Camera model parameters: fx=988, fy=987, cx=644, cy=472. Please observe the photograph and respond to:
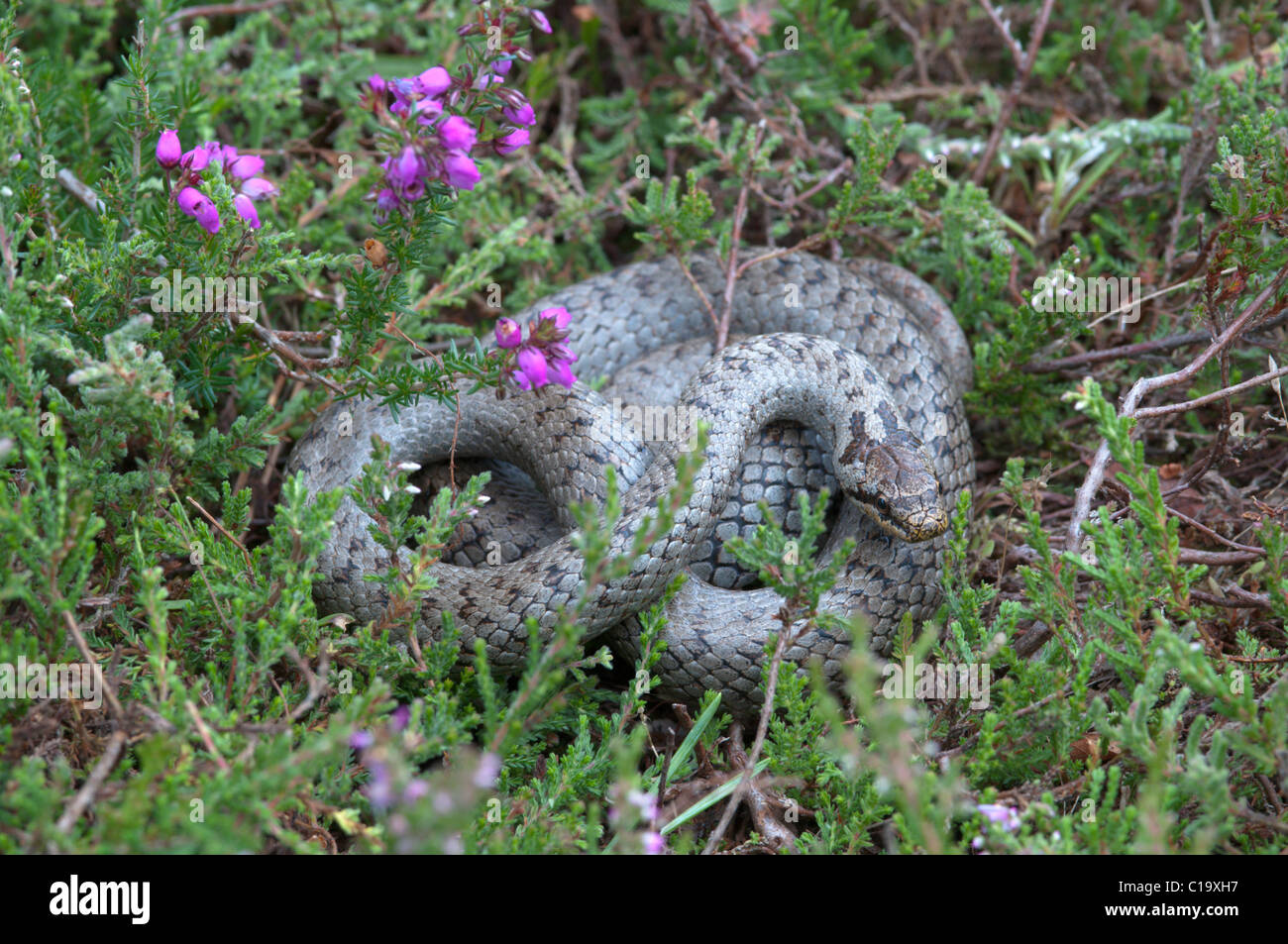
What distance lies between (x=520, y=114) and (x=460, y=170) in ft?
1.39

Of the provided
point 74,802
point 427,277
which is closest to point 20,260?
point 427,277

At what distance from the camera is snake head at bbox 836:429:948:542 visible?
15.1ft

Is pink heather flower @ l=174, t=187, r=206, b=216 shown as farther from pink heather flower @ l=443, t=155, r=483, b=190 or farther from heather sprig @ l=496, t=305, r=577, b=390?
heather sprig @ l=496, t=305, r=577, b=390

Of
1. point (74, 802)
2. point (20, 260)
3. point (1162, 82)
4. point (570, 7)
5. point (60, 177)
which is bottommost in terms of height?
point (74, 802)

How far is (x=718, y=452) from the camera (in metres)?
4.86

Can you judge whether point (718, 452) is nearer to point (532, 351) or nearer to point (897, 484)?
point (897, 484)

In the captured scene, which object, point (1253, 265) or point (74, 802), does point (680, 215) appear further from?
point (74, 802)

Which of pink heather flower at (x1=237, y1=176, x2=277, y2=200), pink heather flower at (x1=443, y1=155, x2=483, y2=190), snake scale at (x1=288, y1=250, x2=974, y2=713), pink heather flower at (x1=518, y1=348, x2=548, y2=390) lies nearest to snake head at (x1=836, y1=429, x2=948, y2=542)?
snake scale at (x1=288, y1=250, x2=974, y2=713)

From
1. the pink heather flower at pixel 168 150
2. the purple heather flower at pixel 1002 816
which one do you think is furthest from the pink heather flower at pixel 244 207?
the purple heather flower at pixel 1002 816

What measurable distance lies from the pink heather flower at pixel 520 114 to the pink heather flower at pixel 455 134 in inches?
11.1

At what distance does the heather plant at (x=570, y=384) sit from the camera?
329 centimetres

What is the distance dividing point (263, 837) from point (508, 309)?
3491mm

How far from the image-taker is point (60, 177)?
485 centimetres
